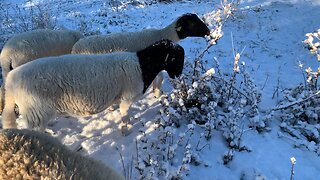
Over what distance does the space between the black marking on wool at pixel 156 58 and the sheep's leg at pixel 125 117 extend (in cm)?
32

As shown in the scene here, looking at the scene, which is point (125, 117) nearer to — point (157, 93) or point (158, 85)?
point (157, 93)

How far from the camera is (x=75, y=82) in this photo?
409 centimetres

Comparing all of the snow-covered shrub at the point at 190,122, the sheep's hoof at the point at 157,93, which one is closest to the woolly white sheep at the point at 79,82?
the snow-covered shrub at the point at 190,122

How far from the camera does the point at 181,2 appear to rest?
1312 centimetres

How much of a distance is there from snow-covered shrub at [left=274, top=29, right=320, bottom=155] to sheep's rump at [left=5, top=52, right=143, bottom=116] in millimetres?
2214

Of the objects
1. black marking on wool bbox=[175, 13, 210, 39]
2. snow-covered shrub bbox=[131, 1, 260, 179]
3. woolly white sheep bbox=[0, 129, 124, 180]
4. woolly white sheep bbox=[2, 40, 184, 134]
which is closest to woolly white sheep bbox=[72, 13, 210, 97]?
black marking on wool bbox=[175, 13, 210, 39]

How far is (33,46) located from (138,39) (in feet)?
5.56

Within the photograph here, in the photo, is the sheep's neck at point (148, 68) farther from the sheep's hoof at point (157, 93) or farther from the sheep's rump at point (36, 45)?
the sheep's rump at point (36, 45)

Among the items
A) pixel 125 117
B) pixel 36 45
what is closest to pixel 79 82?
pixel 125 117

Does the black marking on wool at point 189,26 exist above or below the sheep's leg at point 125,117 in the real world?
above

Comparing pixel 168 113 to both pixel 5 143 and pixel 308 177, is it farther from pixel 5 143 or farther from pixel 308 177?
pixel 5 143

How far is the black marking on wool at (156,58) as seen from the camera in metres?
4.61

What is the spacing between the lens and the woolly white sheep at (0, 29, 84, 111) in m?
5.34

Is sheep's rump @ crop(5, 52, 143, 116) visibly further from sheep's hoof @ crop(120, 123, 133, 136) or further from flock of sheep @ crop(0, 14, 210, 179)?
sheep's hoof @ crop(120, 123, 133, 136)
